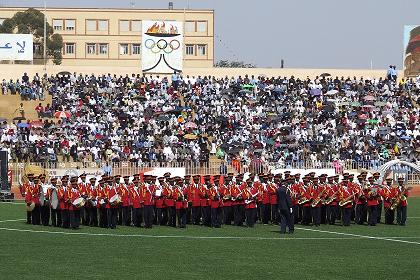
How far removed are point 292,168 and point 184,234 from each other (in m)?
19.2

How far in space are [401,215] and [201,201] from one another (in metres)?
5.69

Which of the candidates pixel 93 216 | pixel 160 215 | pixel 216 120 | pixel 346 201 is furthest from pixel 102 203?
pixel 216 120

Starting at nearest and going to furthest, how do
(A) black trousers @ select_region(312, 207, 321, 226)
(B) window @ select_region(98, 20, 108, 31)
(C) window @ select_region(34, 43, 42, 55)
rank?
1. (A) black trousers @ select_region(312, 207, 321, 226)
2. (C) window @ select_region(34, 43, 42, 55)
3. (B) window @ select_region(98, 20, 108, 31)

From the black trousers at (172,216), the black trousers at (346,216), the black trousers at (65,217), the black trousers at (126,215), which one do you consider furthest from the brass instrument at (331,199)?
the black trousers at (65,217)

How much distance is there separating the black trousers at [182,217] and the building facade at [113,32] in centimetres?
6792

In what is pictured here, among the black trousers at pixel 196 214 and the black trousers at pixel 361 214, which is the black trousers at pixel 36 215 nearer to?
the black trousers at pixel 196 214

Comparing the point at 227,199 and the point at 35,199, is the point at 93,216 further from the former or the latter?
the point at 227,199

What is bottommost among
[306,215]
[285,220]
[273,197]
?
[306,215]


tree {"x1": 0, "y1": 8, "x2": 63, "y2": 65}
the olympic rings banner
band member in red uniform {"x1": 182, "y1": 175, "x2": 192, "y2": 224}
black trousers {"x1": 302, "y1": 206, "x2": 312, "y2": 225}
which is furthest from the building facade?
black trousers {"x1": 302, "y1": 206, "x2": 312, "y2": 225}

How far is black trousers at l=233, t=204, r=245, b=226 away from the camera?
31500 mm

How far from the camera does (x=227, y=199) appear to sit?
3136 centimetres

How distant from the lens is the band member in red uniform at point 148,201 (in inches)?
1208

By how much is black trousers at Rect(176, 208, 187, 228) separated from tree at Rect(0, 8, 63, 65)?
64.1m

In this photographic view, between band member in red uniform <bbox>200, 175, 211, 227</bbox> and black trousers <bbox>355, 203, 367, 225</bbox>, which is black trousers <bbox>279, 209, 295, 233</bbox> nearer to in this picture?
band member in red uniform <bbox>200, 175, 211, 227</bbox>
